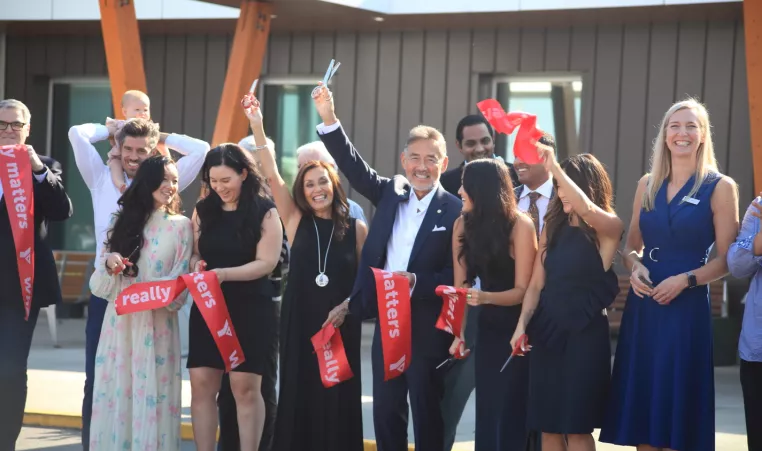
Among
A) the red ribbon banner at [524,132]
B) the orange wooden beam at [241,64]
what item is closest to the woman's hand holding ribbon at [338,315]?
the red ribbon banner at [524,132]

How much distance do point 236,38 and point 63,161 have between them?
5181mm

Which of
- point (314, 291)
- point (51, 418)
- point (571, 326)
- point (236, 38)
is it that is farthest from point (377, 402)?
point (236, 38)

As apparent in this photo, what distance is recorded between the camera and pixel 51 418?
329 inches

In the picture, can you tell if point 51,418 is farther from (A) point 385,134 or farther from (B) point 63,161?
(B) point 63,161

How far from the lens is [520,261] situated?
579cm

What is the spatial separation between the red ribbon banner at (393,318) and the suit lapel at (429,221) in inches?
8.0

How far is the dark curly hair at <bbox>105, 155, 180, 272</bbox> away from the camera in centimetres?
621

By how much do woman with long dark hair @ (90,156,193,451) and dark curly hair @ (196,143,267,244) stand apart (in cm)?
15

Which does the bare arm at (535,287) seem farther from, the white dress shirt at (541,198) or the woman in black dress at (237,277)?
the woman in black dress at (237,277)

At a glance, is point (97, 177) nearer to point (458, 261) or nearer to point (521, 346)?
point (458, 261)

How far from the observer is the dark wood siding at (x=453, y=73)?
1231 centimetres

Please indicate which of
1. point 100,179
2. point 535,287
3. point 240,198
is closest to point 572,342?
point 535,287

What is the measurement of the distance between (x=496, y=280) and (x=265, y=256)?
131 centimetres

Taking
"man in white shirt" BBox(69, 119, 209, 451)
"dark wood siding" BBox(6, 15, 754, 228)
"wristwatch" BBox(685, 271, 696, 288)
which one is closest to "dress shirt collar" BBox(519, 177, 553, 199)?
"wristwatch" BBox(685, 271, 696, 288)
